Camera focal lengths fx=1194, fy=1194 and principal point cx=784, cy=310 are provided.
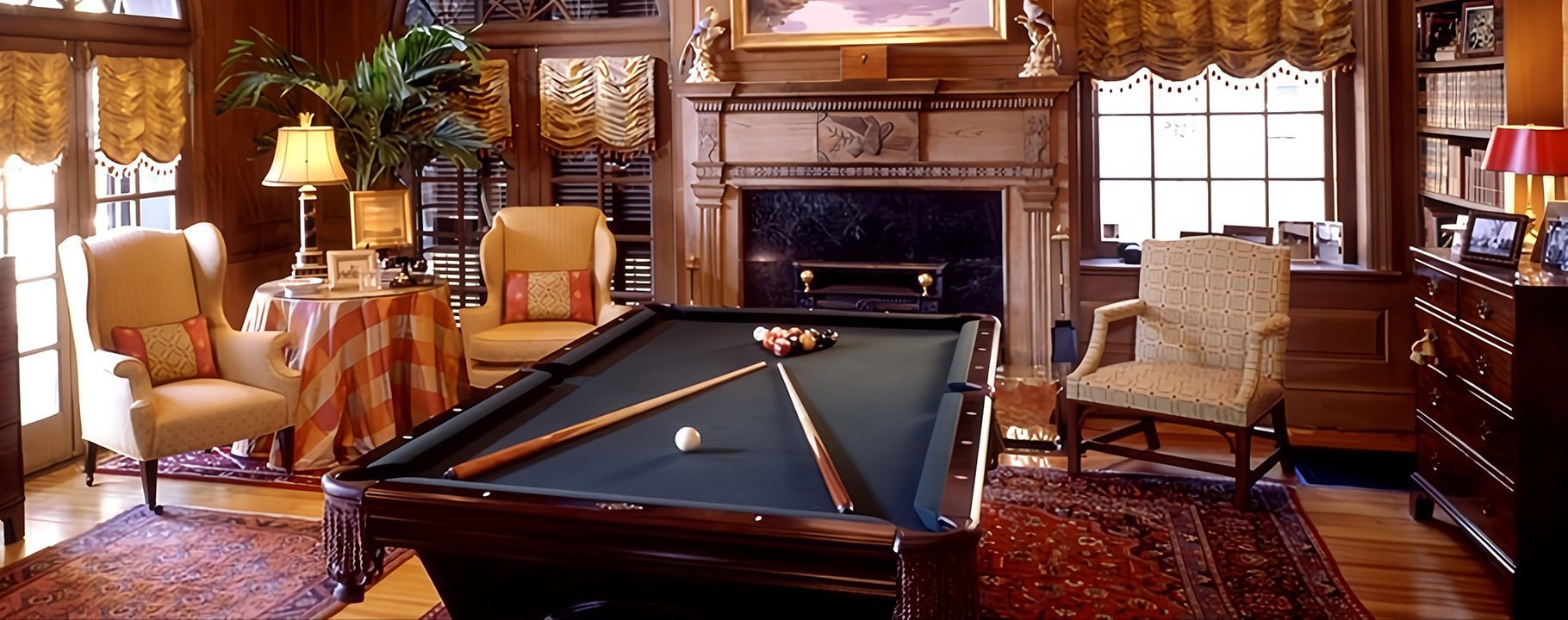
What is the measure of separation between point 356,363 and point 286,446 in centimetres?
44

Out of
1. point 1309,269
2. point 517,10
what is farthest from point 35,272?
point 1309,269

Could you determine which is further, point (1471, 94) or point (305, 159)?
point (305, 159)

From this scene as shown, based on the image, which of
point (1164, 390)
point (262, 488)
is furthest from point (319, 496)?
point (1164, 390)

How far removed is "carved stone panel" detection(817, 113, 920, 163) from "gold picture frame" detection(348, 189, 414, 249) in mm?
2064

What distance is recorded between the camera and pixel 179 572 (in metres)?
3.86

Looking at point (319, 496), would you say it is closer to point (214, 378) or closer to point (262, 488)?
point (262, 488)

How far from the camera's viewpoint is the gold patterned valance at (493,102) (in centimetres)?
656

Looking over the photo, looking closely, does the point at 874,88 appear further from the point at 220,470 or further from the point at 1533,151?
the point at 220,470

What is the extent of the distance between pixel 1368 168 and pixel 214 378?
5198mm

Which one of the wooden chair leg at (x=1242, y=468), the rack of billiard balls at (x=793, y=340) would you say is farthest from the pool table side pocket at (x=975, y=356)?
the wooden chair leg at (x=1242, y=468)

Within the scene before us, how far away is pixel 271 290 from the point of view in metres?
5.28

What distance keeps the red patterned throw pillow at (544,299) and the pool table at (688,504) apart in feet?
8.88

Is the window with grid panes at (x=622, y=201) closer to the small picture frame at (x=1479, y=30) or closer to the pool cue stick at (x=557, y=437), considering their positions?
the pool cue stick at (x=557, y=437)

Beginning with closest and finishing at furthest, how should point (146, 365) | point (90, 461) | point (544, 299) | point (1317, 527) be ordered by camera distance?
point (1317, 527)
point (146, 365)
point (90, 461)
point (544, 299)
